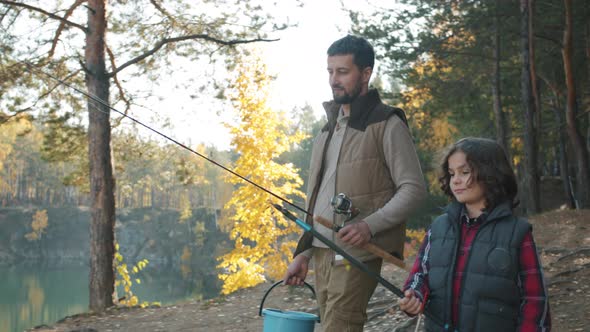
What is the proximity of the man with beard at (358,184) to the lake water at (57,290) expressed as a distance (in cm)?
3325

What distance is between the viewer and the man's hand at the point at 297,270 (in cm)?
306

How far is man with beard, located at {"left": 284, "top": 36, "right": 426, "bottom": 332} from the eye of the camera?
9.07 feet

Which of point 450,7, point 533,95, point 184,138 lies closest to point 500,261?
point 184,138

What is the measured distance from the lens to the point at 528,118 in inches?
554

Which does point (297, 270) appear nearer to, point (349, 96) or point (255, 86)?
point (349, 96)

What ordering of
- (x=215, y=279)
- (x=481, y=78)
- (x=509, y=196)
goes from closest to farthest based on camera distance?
1. (x=509, y=196)
2. (x=481, y=78)
3. (x=215, y=279)

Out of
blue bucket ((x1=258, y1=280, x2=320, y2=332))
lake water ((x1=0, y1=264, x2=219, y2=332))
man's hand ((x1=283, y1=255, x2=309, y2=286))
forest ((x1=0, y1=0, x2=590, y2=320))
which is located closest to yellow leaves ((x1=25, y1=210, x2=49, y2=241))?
lake water ((x1=0, y1=264, x2=219, y2=332))

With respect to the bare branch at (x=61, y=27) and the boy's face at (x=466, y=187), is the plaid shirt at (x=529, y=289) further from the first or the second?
the bare branch at (x=61, y=27)

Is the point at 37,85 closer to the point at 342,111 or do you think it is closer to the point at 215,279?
the point at 342,111

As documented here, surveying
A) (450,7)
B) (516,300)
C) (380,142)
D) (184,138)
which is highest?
(450,7)

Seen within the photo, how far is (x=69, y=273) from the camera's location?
61.6 metres

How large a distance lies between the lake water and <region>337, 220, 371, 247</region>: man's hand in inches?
1320

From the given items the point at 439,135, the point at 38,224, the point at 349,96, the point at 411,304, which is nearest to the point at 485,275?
the point at 411,304

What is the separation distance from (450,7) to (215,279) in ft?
139
